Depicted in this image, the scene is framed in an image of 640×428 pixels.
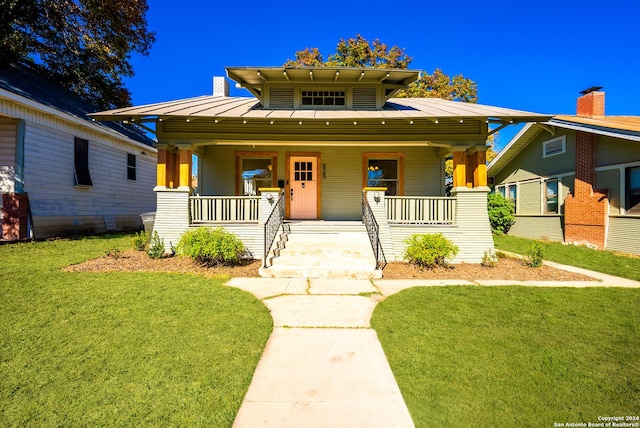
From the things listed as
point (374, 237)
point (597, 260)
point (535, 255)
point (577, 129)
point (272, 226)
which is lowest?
point (597, 260)

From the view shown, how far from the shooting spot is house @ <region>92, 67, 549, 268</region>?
324 inches

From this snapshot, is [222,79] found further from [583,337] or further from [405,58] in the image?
[405,58]

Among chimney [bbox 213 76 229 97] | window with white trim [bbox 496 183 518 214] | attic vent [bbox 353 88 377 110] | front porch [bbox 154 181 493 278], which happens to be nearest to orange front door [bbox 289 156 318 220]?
front porch [bbox 154 181 493 278]

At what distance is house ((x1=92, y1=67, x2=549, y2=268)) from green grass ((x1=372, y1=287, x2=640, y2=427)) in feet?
10.3

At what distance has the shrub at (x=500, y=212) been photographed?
51.9ft

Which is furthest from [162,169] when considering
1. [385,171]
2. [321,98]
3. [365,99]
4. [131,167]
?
[131,167]

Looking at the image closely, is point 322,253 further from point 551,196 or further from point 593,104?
point 593,104

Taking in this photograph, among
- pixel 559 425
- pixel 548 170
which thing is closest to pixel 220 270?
pixel 559 425

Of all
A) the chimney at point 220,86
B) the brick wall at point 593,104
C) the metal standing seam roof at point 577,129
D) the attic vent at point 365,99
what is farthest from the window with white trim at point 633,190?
the chimney at point 220,86

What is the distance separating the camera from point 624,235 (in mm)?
10133

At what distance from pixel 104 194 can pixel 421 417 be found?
15.4m

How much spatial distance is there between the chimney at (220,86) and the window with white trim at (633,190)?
591 inches

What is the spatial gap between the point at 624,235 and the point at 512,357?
Answer: 36.3ft

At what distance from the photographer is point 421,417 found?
2145 millimetres
